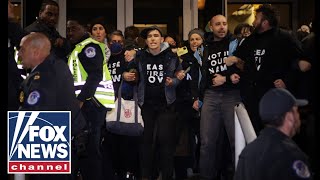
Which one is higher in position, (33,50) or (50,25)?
(50,25)

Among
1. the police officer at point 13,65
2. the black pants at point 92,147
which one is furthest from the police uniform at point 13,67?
the black pants at point 92,147

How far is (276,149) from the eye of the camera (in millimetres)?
3029

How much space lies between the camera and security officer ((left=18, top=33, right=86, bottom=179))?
426cm

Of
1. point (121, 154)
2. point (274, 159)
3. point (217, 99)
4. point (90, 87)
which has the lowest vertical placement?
point (121, 154)

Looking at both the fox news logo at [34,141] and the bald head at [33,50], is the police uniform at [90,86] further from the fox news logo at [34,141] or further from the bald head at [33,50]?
the fox news logo at [34,141]

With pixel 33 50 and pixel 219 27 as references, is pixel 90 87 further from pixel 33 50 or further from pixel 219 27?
pixel 219 27

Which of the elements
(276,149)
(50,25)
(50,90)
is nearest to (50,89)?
(50,90)

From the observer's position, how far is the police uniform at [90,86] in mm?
4762

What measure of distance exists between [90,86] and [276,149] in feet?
6.93

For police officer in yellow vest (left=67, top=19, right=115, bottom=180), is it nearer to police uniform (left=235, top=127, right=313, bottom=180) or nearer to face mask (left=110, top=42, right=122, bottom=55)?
face mask (left=110, top=42, right=122, bottom=55)

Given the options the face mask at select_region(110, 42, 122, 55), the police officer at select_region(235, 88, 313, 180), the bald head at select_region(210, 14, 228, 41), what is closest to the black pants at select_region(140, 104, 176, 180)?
the face mask at select_region(110, 42, 122, 55)

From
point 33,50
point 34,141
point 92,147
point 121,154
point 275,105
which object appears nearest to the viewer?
point 275,105

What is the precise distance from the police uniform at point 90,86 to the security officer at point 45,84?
0.78 feet

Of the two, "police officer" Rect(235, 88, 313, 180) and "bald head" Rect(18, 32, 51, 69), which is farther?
"bald head" Rect(18, 32, 51, 69)
